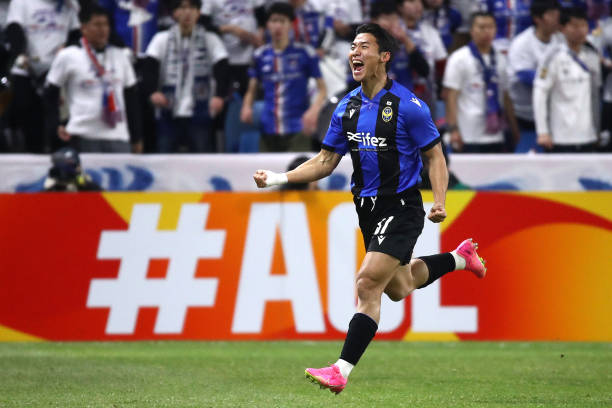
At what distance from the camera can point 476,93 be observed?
13172mm

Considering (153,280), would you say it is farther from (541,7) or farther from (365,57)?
(541,7)

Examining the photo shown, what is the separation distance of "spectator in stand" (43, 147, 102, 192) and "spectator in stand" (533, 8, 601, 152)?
5233 millimetres

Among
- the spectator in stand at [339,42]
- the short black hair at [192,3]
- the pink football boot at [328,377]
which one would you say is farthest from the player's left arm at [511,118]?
the pink football boot at [328,377]

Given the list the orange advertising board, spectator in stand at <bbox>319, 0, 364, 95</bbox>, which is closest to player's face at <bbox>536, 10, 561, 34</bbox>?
spectator in stand at <bbox>319, 0, 364, 95</bbox>

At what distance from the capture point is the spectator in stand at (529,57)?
1343cm

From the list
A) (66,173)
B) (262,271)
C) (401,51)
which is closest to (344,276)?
(262,271)

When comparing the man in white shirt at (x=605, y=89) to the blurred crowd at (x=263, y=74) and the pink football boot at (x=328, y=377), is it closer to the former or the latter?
the blurred crowd at (x=263, y=74)

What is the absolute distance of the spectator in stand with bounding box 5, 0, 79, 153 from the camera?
42.5 ft

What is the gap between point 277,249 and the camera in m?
10.9

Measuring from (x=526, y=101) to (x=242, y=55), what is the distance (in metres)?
3.54

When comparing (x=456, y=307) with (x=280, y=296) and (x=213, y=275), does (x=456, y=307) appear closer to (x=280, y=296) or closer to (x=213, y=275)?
(x=280, y=296)

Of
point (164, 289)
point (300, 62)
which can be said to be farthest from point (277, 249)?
point (300, 62)

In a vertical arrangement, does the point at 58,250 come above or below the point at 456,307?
above

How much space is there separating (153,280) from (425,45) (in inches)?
188
